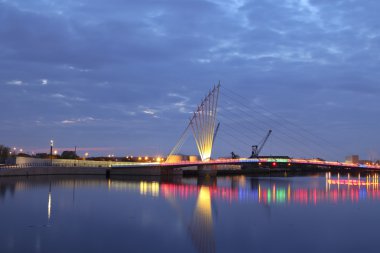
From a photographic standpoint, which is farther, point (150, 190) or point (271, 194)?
point (150, 190)

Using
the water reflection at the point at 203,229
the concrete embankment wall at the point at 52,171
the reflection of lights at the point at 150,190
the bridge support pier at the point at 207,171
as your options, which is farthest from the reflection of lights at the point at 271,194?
the bridge support pier at the point at 207,171

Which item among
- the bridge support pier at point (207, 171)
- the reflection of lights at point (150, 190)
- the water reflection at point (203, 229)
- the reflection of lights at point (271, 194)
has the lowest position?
the water reflection at point (203, 229)

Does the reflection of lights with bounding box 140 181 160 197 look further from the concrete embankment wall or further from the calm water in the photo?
the concrete embankment wall

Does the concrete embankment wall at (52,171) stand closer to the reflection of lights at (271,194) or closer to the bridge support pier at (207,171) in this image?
the reflection of lights at (271,194)

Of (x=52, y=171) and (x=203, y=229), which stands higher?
(x=52, y=171)

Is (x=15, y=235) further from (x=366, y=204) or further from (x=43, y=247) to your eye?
(x=366, y=204)

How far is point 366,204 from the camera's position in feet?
120

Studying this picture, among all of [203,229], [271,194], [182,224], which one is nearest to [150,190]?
[271,194]

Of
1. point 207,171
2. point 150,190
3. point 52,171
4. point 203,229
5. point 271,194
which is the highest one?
point 52,171

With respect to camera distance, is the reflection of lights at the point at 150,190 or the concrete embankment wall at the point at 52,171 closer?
the reflection of lights at the point at 150,190

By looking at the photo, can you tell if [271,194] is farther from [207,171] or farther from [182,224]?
[207,171]

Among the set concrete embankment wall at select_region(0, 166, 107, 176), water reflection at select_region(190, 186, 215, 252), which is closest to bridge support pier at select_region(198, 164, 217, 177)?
concrete embankment wall at select_region(0, 166, 107, 176)

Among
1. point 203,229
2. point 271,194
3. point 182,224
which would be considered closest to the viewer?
point 203,229

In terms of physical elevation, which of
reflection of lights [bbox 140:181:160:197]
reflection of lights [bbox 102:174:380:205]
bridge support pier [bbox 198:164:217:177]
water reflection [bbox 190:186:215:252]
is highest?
bridge support pier [bbox 198:164:217:177]
